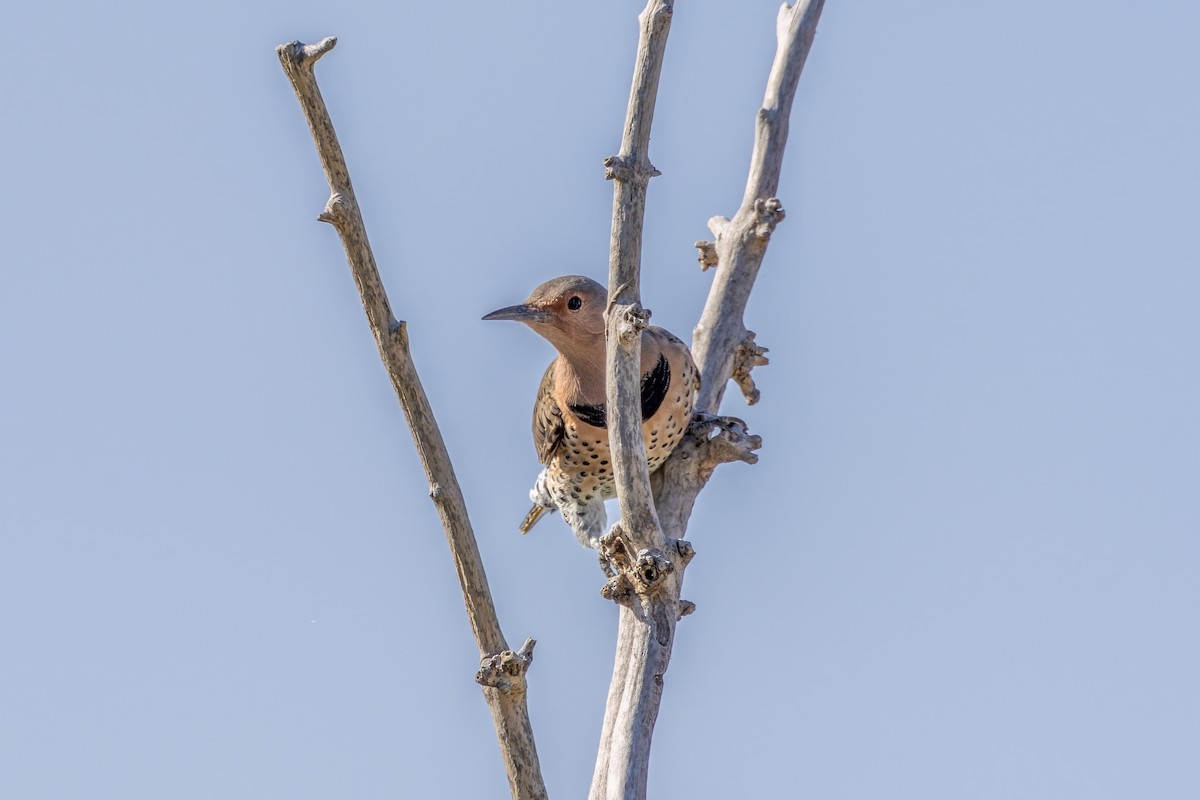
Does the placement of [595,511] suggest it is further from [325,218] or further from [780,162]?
[325,218]

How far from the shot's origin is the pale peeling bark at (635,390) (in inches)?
151

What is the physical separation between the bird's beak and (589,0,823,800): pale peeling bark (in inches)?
28.0

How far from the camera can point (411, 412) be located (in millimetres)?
3537

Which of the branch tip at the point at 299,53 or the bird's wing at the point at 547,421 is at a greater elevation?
the bird's wing at the point at 547,421

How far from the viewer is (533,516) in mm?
8102

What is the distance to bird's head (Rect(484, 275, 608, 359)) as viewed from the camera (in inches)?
251

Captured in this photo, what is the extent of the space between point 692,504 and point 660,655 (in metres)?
1.36

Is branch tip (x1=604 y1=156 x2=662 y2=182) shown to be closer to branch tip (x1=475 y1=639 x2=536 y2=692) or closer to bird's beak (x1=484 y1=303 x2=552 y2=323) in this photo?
branch tip (x1=475 y1=639 x2=536 y2=692)

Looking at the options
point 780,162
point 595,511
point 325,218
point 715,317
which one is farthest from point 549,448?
point 325,218

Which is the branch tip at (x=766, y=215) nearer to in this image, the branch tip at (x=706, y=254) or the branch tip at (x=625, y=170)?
the branch tip at (x=706, y=254)

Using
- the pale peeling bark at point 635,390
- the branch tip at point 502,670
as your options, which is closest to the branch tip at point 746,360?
the pale peeling bark at point 635,390

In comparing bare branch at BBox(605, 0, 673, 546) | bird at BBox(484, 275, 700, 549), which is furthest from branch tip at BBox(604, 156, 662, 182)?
bird at BBox(484, 275, 700, 549)

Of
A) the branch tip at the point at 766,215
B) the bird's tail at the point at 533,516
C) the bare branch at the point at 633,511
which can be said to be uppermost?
the bird's tail at the point at 533,516

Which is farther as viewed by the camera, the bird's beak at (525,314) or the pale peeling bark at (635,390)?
the bird's beak at (525,314)
